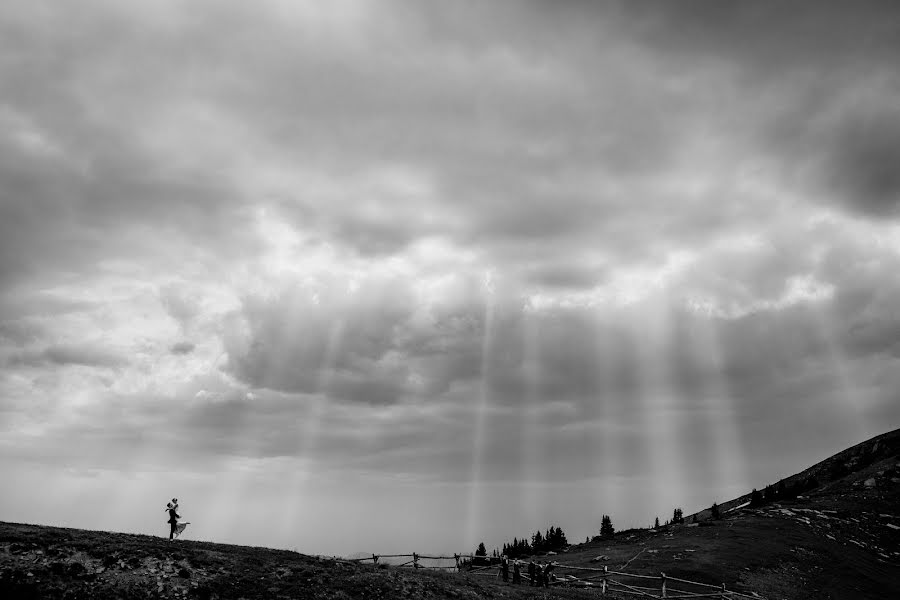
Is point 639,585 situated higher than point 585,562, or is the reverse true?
point 639,585

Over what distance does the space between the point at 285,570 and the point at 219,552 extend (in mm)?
4920

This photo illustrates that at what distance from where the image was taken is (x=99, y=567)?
101 feet

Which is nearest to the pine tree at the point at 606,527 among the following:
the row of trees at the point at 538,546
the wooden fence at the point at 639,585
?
the row of trees at the point at 538,546

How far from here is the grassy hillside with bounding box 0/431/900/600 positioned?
30.3 metres

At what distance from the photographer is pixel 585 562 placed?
2672 inches

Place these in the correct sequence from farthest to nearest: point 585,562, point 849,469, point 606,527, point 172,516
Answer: point 849,469 → point 606,527 → point 585,562 → point 172,516

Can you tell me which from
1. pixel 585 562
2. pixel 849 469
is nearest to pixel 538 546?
pixel 585 562

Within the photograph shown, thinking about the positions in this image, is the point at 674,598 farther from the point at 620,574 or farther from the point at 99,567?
the point at 99,567

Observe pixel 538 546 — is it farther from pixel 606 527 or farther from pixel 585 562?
pixel 585 562

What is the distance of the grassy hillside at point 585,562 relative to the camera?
30328mm

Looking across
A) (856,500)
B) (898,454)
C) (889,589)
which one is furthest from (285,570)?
(898,454)

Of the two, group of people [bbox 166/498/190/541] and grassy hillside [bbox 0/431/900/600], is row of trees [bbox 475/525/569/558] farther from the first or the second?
group of people [bbox 166/498/190/541]

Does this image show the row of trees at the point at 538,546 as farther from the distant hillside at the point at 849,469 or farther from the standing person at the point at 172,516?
the standing person at the point at 172,516

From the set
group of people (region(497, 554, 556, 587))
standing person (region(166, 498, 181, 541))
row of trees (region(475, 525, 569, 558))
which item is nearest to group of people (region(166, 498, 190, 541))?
standing person (region(166, 498, 181, 541))
